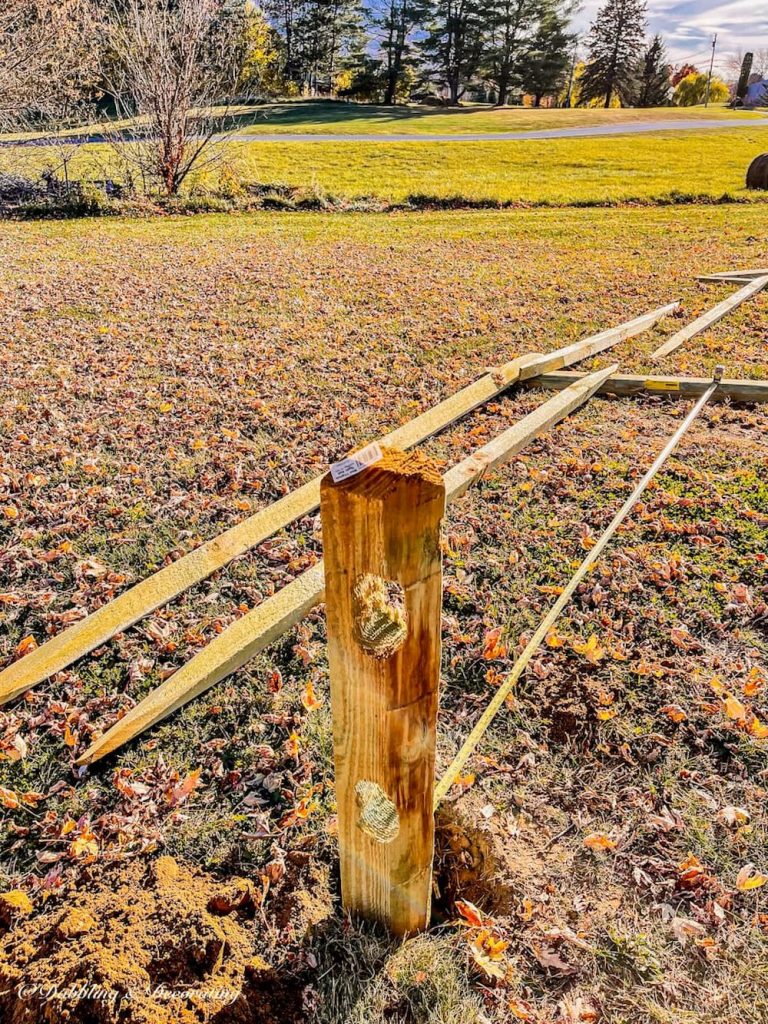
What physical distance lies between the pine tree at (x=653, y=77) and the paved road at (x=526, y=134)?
2231 cm

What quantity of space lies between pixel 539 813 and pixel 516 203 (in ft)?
58.8

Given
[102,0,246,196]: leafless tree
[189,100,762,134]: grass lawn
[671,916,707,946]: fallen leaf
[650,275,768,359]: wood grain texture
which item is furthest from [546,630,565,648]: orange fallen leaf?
[189,100,762,134]: grass lawn

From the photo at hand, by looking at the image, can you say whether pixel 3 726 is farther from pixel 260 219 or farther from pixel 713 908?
pixel 260 219

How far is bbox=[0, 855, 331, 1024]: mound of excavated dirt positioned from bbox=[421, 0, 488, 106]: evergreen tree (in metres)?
61.9

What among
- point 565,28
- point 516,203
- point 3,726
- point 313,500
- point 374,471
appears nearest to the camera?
point 374,471

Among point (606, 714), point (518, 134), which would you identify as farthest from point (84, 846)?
point (518, 134)

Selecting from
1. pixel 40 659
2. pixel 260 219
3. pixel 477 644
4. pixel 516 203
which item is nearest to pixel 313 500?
pixel 477 644

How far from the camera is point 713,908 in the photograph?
2213 mm

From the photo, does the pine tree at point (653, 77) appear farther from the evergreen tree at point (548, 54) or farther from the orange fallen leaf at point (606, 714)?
the orange fallen leaf at point (606, 714)

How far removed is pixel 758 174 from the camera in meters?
18.3

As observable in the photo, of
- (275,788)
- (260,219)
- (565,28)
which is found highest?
(565,28)

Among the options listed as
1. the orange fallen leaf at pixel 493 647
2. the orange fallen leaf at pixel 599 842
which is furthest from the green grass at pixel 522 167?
the orange fallen leaf at pixel 599 842

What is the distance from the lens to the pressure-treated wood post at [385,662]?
134cm

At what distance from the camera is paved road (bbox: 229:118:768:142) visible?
29.4m
